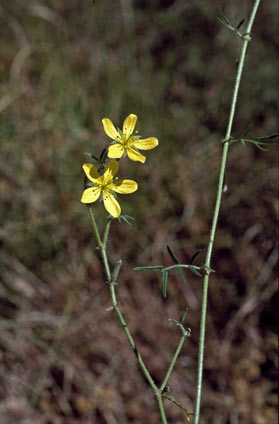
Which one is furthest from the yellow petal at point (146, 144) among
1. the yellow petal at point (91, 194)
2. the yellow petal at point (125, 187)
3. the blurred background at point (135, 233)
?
the blurred background at point (135, 233)

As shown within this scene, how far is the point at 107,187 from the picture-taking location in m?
1.87

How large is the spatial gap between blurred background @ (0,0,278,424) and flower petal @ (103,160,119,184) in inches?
53.7

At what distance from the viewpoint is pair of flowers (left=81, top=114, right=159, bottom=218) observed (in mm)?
1770

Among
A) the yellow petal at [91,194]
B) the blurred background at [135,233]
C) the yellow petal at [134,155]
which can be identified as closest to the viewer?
the yellow petal at [91,194]

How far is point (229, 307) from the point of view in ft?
12.1

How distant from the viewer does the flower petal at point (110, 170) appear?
5.85ft

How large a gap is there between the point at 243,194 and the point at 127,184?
2.41 meters

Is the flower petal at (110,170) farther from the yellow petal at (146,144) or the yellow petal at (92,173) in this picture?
the yellow petal at (146,144)

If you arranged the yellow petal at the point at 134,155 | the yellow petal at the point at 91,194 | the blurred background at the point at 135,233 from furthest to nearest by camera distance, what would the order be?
the blurred background at the point at 135,233, the yellow petal at the point at 134,155, the yellow petal at the point at 91,194

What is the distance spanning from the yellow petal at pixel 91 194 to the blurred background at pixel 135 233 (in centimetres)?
143

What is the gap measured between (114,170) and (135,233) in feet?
7.21

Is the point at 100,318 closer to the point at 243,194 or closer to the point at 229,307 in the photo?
the point at 229,307

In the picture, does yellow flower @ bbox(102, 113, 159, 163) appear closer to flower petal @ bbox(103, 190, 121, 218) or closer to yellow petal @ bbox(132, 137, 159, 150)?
yellow petal @ bbox(132, 137, 159, 150)

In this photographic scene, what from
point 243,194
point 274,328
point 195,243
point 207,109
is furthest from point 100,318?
point 207,109
